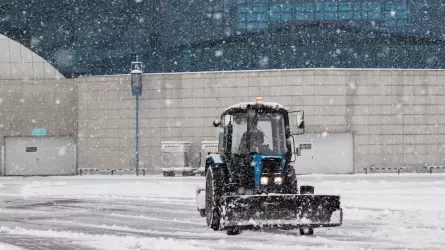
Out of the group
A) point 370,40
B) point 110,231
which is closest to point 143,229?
point 110,231

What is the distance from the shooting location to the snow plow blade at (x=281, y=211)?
11281 mm

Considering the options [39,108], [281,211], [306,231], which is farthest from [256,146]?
[39,108]

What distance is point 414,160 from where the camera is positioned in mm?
41094

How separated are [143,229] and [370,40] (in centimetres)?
3167

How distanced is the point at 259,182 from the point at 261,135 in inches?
41.7

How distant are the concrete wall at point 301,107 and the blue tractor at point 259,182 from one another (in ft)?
94.0

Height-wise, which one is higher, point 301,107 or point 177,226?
point 301,107

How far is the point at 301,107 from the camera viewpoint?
136 ft

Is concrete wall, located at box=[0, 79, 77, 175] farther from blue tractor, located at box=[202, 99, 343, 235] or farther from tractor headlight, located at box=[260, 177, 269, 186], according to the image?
tractor headlight, located at box=[260, 177, 269, 186]

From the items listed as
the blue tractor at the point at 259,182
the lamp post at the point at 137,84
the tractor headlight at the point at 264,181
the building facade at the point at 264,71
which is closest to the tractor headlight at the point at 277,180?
the blue tractor at the point at 259,182

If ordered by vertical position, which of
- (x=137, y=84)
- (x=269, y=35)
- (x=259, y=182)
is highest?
(x=269, y=35)

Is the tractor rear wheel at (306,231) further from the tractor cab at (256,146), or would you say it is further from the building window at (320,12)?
the building window at (320,12)

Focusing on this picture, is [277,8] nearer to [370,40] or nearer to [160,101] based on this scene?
[370,40]

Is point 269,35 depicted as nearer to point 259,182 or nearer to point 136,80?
point 136,80
